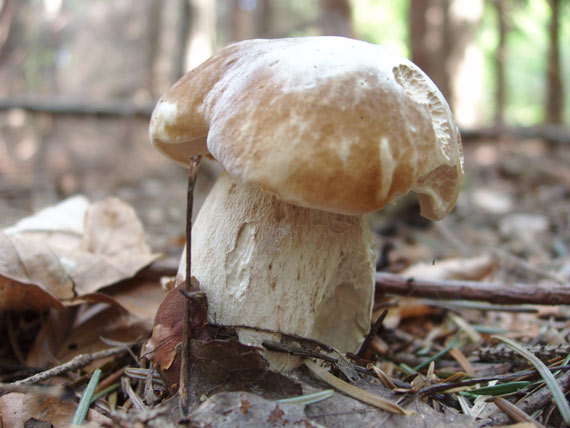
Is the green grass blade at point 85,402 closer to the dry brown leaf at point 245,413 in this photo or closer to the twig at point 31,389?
the twig at point 31,389

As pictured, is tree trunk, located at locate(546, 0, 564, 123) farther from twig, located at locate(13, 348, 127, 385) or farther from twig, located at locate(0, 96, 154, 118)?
twig, located at locate(13, 348, 127, 385)

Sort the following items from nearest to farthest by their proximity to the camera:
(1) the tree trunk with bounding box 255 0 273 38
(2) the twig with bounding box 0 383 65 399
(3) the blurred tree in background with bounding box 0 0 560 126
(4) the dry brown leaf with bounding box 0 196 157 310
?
(2) the twig with bounding box 0 383 65 399 < (4) the dry brown leaf with bounding box 0 196 157 310 < (3) the blurred tree in background with bounding box 0 0 560 126 < (1) the tree trunk with bounding box 255 0 273 38

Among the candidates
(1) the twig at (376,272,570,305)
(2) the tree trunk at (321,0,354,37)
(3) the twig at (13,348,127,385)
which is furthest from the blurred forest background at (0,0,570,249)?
(1) the twig at (376,272,570,305)

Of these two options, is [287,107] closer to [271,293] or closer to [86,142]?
[271,293]

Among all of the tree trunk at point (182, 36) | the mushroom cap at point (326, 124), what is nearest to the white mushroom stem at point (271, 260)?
the mushroom cap at point (326, 124)

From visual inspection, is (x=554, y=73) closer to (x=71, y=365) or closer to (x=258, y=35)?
(x=258, y=35)

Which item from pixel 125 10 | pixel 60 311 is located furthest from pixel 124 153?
pixel 125 10

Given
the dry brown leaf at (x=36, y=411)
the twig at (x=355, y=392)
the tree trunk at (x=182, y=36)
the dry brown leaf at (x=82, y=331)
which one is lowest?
the dry brown leaf at (x=82, y=331)
